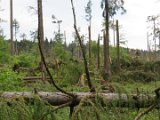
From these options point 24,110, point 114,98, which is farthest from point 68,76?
point 24,110

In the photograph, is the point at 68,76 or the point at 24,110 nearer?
the point at 24,110

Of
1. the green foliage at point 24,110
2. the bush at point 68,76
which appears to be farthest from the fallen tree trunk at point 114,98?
the bush at point 68,76

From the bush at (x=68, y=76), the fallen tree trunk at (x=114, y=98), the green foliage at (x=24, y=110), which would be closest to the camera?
the green foliage at (x=24, y=110)

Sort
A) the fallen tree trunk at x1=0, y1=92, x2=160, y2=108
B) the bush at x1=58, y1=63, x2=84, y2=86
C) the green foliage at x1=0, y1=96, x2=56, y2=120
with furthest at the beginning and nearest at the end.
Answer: the bush at x1=58, y1=63, x2=84, y2=86
the fallen tree trunk at x1=0, y1=92, x2=160, y2=108
the green foliage at x1=0, y1=96, x2=56, y2=120

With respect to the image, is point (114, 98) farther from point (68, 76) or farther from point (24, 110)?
point (68, 76)

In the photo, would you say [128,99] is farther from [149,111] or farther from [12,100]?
[12,100]

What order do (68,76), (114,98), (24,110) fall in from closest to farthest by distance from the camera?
(24,110)
(114,98)
(68,76)

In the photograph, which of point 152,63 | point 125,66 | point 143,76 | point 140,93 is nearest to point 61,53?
point 125,66

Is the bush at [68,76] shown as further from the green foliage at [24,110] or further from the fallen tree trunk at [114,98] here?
the green foliage at [24,110]

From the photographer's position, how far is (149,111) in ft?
11.8

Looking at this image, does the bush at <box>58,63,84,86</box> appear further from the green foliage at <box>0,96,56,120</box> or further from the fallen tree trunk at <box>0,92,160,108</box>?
the green foliage at <box>0,96,56,120</box>

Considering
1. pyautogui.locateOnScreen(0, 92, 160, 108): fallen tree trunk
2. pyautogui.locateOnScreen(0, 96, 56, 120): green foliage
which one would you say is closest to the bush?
pyautogui.locateOnScreen(0, 92, 160, 108): fallen tree trunk

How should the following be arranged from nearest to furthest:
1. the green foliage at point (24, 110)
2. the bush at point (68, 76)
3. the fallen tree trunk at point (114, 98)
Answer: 1. the green foliage at point (24, 110)
2. the fallen tree trunk at point (114, 98)
3. the bush at point (68, 76)

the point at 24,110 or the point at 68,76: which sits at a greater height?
the point at 68,76
